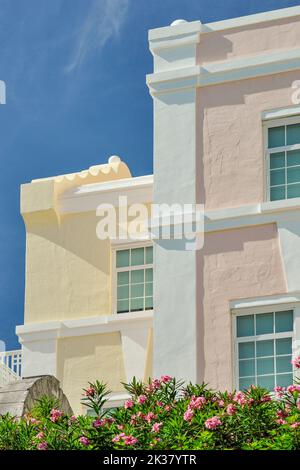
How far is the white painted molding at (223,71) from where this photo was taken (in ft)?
93.3

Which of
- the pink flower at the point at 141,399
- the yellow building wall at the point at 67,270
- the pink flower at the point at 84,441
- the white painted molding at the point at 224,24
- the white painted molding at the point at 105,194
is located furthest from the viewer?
the white painted molding at the point at 105,194

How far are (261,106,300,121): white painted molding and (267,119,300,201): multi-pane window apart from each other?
15 centimetres

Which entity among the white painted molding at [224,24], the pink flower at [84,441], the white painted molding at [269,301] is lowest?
the pink flower at [84,441]

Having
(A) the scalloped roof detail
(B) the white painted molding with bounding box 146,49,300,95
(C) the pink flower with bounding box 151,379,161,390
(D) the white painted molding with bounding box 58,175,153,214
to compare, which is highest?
(B) the white painted molding with bounding box 146,49,300,95

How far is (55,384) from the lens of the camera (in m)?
28.2

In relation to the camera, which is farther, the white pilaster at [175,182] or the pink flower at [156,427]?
the white pilaster at [175,182]

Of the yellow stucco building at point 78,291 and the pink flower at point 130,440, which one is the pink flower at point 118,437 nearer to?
the pink flower at point 130,440

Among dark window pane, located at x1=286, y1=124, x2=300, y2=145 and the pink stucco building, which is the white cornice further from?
dark window pane, located at x1=286, y1=124, x2=300, y2=145

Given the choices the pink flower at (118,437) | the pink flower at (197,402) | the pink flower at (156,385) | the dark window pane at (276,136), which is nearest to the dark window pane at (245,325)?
the pink flower at (156,385)

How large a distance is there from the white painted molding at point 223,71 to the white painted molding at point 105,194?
13.4 feet

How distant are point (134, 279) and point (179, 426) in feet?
34.6

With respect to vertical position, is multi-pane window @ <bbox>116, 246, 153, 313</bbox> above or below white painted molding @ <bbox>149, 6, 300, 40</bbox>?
below

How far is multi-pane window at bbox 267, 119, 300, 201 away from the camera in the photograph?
27734 mm

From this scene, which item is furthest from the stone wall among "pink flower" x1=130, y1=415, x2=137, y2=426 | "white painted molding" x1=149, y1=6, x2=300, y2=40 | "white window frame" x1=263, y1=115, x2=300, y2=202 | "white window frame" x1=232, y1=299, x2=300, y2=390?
"white painted molding" x1=149, y1=6, x2=300, y2=40
